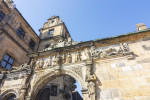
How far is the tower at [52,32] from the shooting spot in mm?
17656

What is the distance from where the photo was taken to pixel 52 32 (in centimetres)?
1998

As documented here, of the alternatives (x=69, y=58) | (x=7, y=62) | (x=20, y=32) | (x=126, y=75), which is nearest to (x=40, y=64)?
(x=69, y=58)

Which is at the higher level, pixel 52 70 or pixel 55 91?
pixel 52 70

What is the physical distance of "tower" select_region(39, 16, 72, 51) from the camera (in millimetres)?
17656

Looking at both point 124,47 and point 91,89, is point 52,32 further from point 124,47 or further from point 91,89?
point 91,89

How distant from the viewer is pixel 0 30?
39.9 feet

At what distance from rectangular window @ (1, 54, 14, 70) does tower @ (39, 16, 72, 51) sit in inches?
207

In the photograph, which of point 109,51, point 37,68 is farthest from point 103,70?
point 37,68

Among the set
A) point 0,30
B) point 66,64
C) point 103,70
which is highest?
point 0,30

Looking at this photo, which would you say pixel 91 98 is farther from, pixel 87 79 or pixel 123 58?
pixel 123 58

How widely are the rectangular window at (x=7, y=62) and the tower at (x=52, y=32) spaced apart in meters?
5.26

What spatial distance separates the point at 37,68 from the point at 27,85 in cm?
134

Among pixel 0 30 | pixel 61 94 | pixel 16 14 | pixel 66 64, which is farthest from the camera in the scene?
pixel 16 14

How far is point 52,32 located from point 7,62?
31.3ft
